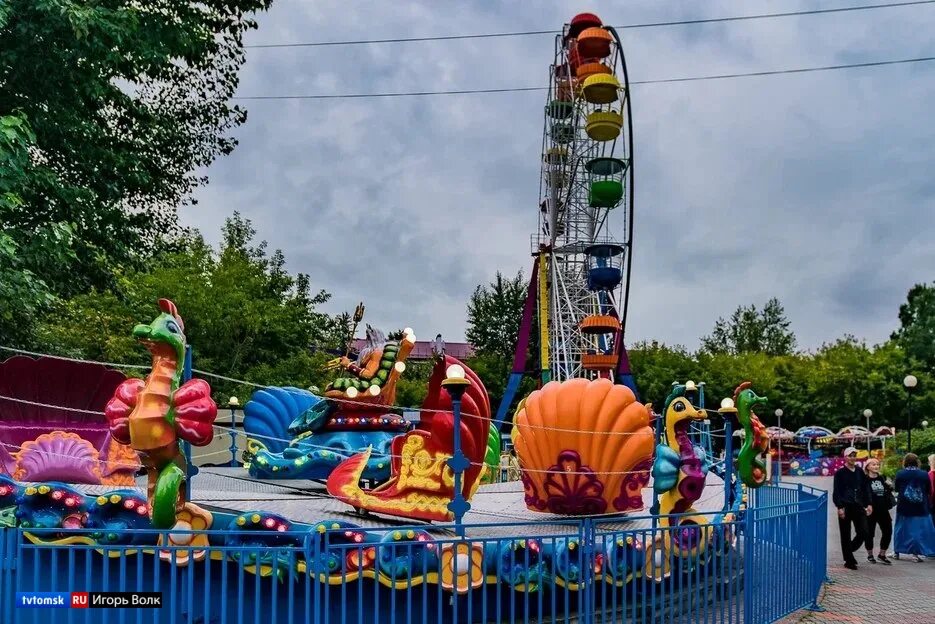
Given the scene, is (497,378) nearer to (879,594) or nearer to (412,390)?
(412,390)

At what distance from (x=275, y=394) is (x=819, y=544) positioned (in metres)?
8.39

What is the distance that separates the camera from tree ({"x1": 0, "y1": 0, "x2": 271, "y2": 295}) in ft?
Result: 38.3

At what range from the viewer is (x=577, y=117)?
28.9 meters

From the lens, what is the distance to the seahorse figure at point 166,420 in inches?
227

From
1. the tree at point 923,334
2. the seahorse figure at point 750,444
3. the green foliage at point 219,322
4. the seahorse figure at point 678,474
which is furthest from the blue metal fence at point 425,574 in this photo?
the tree at point 923,334

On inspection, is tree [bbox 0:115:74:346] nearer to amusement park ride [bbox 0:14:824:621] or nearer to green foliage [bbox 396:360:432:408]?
amusement park ride [bbox 0:14:824:621]

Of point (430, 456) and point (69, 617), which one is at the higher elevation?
point (430, 456)

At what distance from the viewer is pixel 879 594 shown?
8523 mm

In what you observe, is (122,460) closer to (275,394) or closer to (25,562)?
(275,394)

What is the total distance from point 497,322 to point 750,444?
33.7 m

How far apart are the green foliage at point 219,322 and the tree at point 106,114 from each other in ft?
21.2

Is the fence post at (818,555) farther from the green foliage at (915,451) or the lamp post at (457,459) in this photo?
the green foliage at (915,451)

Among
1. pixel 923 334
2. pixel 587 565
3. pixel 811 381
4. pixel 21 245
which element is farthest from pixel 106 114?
pixel 923 334

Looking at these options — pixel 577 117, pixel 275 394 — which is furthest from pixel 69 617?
pixel 577 117
